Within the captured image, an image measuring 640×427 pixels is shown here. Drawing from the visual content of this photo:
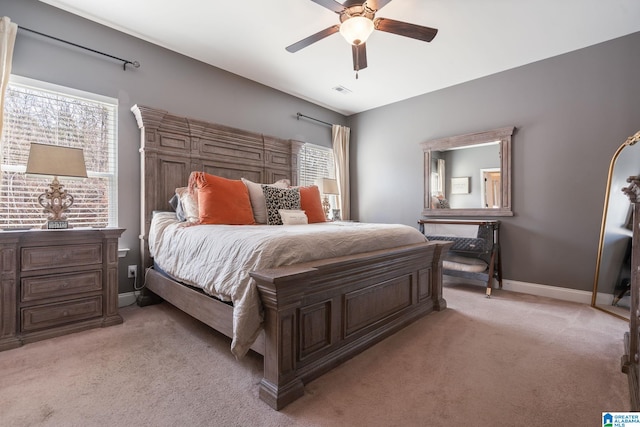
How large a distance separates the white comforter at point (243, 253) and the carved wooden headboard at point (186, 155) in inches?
26.7

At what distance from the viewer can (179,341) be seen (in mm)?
2100

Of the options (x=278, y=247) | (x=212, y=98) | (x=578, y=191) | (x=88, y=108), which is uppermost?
(x=212, y=98)

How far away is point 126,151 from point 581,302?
4.87 meters

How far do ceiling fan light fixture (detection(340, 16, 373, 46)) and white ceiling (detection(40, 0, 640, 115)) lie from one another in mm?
486

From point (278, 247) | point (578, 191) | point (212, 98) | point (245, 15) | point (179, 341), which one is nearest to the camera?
point (278, 247)

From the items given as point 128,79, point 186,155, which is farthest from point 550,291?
point 128,79

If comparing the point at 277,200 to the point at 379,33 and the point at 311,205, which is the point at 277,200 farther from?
the point at 379,33

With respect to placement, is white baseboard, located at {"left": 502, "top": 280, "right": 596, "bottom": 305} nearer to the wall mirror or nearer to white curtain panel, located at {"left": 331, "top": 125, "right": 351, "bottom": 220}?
the wall mirror

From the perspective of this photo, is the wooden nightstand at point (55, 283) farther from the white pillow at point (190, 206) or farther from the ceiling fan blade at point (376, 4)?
the ceiling fan blade at point (376, 4)

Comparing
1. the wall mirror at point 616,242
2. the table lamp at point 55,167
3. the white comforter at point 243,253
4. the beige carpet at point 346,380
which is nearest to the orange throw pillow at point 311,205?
the white comforter at point 243,253

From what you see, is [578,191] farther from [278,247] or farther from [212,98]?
[212,98]

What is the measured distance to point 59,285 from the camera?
2.18m

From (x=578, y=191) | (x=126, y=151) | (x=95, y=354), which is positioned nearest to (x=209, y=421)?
(x=95, y=354)

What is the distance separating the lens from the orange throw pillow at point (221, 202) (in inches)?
99.5
